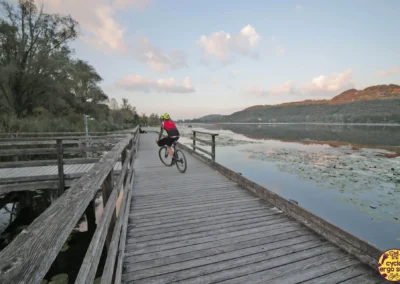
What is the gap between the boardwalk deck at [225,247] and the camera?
7.36 ft

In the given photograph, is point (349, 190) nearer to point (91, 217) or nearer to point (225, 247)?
point (225, 247)

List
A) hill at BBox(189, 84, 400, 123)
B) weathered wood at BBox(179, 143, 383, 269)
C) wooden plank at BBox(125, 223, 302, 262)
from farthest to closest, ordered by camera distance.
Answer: hill at BBox(189, 84, 400, 123) < wooden plank at BBox(125, 223, 302, 262) < weathered wood at BBox(179, 143, 383, 269)

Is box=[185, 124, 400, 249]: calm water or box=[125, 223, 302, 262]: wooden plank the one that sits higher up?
box=[125, 223, 302, 262]: wooden plank

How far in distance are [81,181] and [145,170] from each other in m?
5.79

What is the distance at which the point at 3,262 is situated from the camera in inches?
22.5

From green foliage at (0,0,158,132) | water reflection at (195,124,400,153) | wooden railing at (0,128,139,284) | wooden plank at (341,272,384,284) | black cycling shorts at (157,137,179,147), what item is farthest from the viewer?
water reflection at (195,124,400,153)

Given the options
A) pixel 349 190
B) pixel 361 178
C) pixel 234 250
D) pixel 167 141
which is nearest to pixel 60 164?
pixel 167 141

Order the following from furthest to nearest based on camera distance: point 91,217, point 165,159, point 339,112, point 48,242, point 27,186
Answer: point 339,112
point 165,159
point 91,217
point 27,186
point 48,242

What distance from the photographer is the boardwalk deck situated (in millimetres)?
2242

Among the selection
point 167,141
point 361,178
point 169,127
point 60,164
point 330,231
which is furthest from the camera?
point 361,178

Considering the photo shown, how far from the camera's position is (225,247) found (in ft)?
8.95

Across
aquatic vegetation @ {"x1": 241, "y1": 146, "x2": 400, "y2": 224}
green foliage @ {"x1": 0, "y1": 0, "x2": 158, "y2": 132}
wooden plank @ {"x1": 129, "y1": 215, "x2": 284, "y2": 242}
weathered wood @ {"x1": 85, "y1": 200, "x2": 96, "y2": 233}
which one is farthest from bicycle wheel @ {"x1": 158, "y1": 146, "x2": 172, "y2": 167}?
green foliage @ {"x1": 0, "y1": 0, "x2": 158, "y2": 132}

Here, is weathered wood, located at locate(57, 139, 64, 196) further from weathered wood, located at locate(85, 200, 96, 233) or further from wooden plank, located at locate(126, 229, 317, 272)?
wooden plank, located at locate(126, 229, 317, 272)

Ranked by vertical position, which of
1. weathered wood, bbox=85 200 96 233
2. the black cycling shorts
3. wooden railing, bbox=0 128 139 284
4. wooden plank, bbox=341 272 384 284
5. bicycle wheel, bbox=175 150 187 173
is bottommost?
weathered wood, bbox=85 200 96 233
